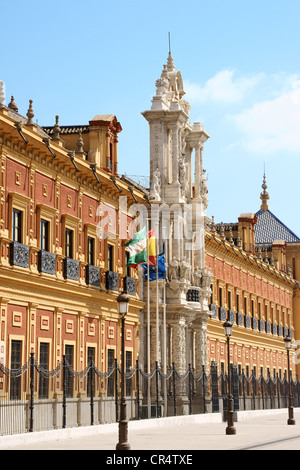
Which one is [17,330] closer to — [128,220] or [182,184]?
[128,220]

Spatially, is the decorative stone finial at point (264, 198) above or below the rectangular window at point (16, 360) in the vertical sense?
above

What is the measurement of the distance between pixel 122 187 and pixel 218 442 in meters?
14.4

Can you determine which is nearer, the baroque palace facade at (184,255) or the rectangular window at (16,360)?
the rectangular window at (16,360)

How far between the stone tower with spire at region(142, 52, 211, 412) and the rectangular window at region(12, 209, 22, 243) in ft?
33.1

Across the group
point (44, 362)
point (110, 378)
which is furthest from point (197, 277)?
point (44, 362)

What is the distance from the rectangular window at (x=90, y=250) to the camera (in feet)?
109

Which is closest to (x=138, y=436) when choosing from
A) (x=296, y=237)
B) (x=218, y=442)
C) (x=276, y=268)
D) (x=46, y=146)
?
(x=218, y=442)

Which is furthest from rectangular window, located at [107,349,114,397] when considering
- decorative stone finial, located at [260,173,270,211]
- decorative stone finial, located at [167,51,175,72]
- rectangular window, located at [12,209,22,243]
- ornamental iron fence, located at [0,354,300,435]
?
decorative stone finial, located at [260,173,270,211]

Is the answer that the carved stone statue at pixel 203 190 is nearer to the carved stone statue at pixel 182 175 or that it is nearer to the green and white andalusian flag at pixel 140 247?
the carved stone statue at pixel 182 175

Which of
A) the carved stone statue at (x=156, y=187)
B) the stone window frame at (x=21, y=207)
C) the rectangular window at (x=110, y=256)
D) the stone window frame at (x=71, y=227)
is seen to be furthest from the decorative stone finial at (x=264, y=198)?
the stone window frame at (x=21, y=207)

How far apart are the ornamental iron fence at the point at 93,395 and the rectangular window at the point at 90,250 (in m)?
4.03

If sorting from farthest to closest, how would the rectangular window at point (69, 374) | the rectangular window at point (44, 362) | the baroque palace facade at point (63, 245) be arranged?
the rectangular window at point (69, 374), the rectangular window at point (44, 362), the baroque palace facade at point (63, 245)

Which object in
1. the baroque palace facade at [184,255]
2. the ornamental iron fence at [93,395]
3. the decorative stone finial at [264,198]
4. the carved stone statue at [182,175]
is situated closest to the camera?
the ornamental iron fence at [93,395]

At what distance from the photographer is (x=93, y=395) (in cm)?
2834
